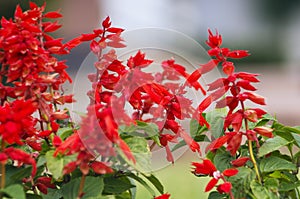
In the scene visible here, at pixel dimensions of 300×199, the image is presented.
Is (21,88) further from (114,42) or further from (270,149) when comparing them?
(270,149)

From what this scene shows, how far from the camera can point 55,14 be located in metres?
1.65

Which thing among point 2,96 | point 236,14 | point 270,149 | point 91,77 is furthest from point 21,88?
point 236,14

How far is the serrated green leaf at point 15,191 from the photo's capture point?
1.25 meters

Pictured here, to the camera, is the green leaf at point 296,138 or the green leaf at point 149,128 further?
the green leaf at point 296,138

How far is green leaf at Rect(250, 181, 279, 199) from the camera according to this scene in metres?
1.47

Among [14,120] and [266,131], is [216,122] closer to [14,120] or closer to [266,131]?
[266,131]

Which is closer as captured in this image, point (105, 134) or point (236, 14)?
point (105, 134)

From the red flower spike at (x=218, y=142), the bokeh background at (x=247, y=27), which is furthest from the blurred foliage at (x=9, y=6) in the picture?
the red flower spike at (x=218, y=142)

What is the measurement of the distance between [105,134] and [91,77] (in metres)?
0.31

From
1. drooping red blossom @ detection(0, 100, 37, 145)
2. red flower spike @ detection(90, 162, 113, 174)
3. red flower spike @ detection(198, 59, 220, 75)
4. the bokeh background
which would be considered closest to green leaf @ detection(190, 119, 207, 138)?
red flower spike @ detection(198, 59, 220, 75)

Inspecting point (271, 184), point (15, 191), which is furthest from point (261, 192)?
point (15, 191)

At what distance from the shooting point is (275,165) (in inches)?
61.4

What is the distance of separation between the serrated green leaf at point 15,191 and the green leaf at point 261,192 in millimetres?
507

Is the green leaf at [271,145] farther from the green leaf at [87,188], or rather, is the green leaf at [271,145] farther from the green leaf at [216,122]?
the green leaf at [87,188]
